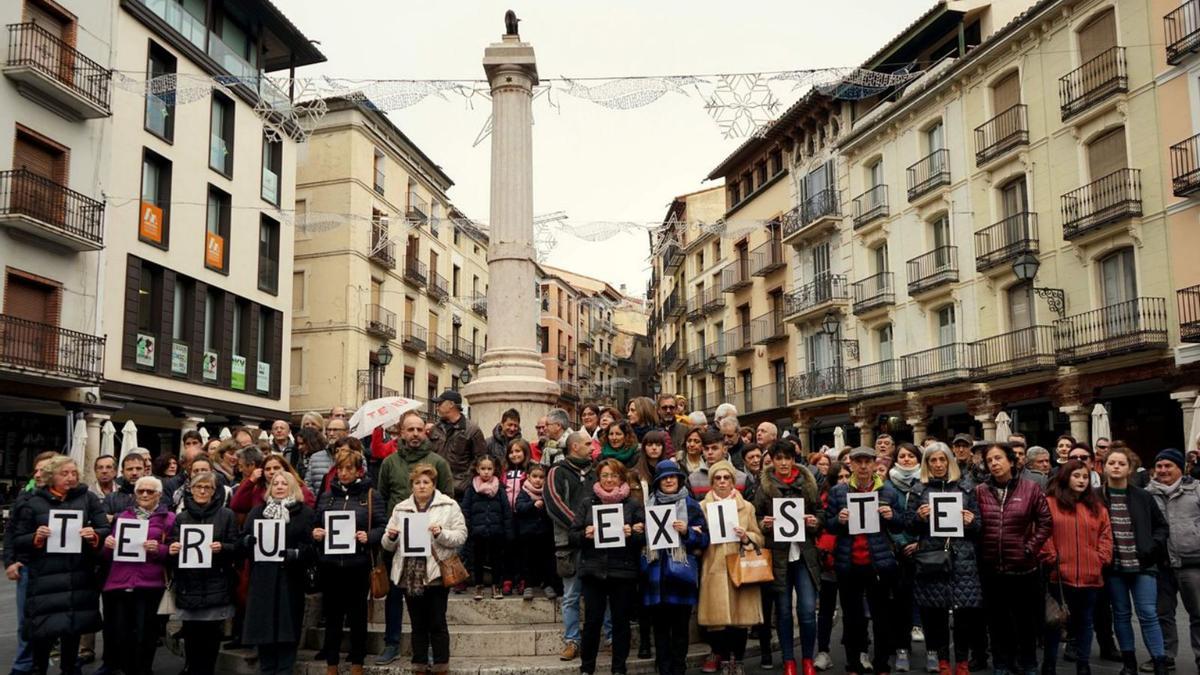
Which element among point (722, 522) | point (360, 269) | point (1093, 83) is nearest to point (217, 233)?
point (360, 269)

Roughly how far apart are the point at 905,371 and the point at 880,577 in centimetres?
2290

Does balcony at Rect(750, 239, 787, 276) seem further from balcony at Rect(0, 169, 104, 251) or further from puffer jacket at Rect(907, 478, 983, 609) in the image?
puffer jacket at Rect(907, 478, 983, 609)

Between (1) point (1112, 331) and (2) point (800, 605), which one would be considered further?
(1) point (1112, 331)

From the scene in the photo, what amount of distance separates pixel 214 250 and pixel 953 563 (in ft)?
79.2

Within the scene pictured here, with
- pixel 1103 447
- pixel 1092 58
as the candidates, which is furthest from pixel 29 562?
pixel 1092 58

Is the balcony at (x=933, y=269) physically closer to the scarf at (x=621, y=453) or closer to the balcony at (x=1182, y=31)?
the balcony at (x=1182, y=31)

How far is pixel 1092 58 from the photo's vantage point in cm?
2266

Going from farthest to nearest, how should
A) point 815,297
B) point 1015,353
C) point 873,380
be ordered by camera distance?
point 815,297 < point 873,380 < point 1015,353

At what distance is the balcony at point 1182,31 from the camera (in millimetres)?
19781

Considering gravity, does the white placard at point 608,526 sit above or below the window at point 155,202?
below

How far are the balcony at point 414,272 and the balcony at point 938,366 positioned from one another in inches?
782

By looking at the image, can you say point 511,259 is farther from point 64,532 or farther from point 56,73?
point 56,73

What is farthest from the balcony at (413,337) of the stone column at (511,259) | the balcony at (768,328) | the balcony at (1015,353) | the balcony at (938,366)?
the stone column at (511,259)

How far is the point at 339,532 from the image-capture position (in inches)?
298
